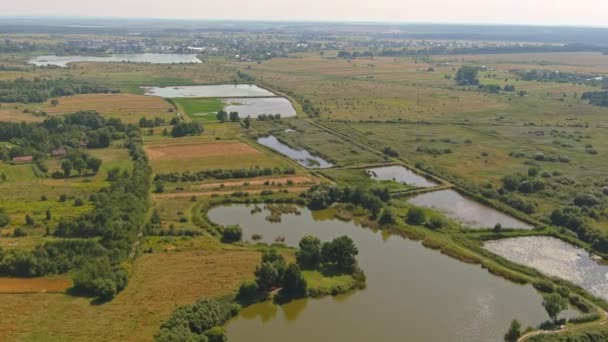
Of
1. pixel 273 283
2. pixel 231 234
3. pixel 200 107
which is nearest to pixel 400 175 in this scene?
pixel 231 234

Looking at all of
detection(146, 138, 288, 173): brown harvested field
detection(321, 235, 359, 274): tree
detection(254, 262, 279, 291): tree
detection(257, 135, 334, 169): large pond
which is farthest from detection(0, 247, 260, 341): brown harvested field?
detection(257, 135, 334, 169): large pond

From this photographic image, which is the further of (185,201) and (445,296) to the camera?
(185,201)

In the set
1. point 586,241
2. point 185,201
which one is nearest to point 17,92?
point 185,201

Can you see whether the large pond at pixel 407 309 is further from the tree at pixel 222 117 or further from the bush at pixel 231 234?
the tree at pixel 222 117

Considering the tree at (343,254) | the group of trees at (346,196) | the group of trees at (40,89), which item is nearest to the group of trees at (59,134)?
the group of trees at (40,89)

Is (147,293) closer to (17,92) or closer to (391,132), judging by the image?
(391,132)
